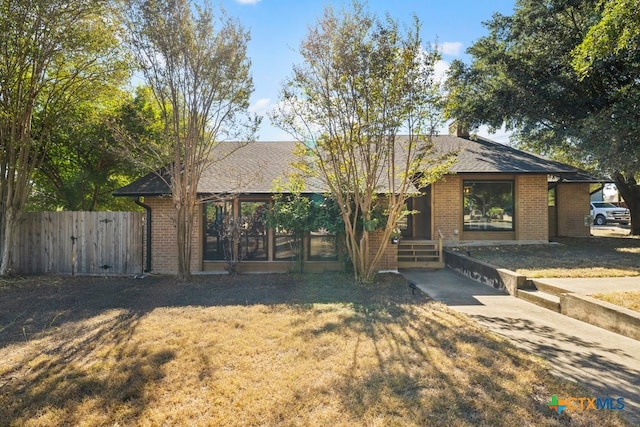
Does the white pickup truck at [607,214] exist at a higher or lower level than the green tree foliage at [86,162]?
lower

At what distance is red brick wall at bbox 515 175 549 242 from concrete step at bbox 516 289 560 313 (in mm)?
6470

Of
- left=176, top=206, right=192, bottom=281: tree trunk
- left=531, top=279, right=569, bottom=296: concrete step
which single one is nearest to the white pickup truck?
left=531, top=279, right=569, bottom=296: concrete step

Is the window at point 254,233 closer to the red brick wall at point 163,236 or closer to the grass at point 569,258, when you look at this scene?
the red brick wall at point 163,236

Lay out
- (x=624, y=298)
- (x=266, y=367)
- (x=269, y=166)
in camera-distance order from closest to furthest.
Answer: (x=266, y=367) < (x=624, y=298) < (x=269, y=166)

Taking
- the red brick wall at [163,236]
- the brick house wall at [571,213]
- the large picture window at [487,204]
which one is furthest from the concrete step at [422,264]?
the brick house wall at [571,213]

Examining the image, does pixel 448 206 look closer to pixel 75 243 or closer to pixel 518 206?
pixel 518 206

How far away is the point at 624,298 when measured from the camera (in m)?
5.48

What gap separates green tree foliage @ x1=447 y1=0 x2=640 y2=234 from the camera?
36.9ft

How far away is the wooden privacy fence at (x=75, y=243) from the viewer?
9461 mm

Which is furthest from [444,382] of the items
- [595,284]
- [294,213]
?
[294,213]

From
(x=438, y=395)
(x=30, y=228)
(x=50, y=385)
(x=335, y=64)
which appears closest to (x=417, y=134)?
(x=335, y=64)

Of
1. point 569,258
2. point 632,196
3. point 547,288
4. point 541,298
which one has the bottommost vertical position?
point 541,298

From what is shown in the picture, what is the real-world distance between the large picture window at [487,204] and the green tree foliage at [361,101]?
5.43 m

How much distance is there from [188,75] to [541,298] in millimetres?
8656
